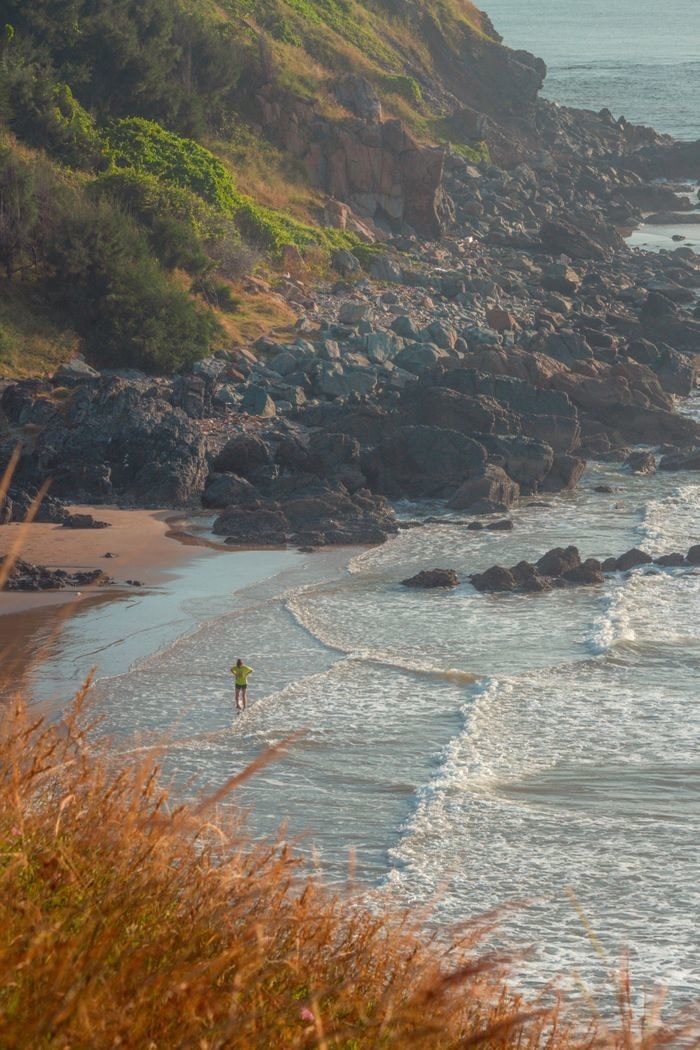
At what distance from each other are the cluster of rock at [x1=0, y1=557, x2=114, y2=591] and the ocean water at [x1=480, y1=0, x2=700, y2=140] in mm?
73754

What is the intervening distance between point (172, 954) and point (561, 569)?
1695 cm

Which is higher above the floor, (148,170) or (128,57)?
(128,57)

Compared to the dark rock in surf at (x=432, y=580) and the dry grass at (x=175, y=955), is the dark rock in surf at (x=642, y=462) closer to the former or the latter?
the dark rock in surf at (x=432, y=580)

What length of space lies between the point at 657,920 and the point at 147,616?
913cm

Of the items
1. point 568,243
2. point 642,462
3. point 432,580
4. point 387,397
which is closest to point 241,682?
point 432,580

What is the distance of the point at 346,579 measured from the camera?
66.3ft

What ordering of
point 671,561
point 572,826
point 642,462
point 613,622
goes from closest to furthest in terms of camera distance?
point 572,826
point 613,622
point 671,561
point 642,462

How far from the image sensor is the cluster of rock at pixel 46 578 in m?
18.4

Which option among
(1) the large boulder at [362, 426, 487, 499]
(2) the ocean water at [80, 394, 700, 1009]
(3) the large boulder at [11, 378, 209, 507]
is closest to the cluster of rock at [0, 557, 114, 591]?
(2) the ocean water at [80, 394, 700, 1009]

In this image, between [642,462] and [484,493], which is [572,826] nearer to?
[484,493]

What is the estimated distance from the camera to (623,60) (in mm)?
134000

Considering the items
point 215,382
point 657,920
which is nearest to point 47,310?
point 215,382

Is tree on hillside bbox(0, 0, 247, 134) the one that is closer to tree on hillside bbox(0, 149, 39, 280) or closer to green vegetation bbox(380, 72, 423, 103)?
tree on hillside bbox(0, 149, 39, 280)

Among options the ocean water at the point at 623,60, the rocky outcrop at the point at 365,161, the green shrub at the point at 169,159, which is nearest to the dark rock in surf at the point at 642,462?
the green shrub at the point at 169,159
